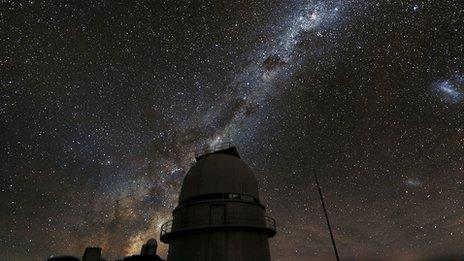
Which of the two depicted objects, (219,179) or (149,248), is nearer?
(219,179)

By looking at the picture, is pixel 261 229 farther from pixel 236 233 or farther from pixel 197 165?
pixel 197 165

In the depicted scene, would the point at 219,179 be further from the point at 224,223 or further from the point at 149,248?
the point at 149,248

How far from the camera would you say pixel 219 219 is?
57.1 ft

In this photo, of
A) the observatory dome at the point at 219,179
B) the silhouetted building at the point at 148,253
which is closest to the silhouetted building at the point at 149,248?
the silhouetted building at the point at 148,253

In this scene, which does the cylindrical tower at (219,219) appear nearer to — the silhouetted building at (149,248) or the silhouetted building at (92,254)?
the silhouetted building at (149,248)

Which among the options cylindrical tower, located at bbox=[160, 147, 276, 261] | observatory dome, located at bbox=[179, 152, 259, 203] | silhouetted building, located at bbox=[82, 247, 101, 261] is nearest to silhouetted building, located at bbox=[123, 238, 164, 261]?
silhouetted building, located at bbox=[82, 247, 101, 261]

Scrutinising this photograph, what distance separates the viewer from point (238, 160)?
2194cm

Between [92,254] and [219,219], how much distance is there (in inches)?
470

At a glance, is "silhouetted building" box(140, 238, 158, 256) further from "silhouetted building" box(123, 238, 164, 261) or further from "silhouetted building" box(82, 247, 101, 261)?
"silhouetted building" box(82, 247, 101, 261)

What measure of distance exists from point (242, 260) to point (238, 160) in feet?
25.1

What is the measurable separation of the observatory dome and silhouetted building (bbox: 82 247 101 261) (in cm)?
867

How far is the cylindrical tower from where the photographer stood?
656 inches

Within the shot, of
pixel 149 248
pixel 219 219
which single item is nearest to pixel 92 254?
pixel 149 248

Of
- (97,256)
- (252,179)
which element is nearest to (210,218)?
(252,179)
